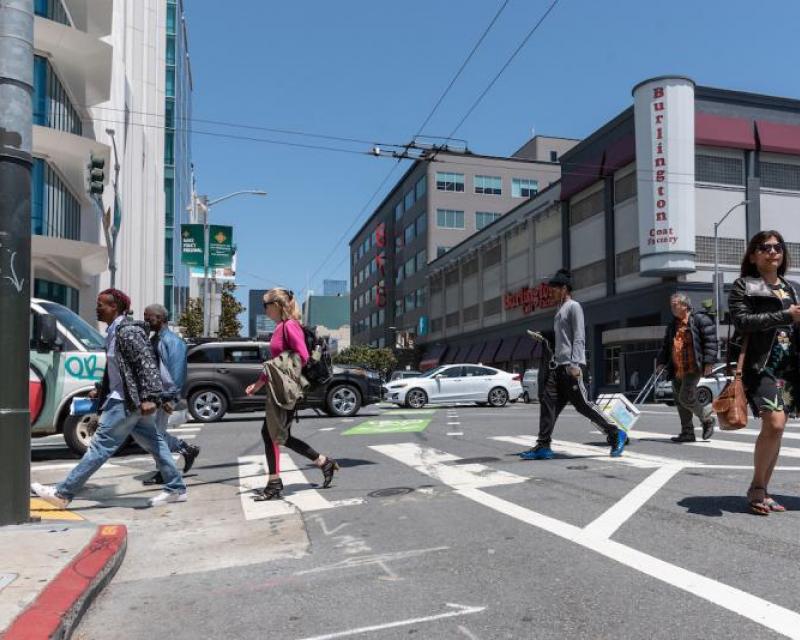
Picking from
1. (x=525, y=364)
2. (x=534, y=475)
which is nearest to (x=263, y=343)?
(x=534, y=475)

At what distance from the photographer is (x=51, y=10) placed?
2327 centimetres

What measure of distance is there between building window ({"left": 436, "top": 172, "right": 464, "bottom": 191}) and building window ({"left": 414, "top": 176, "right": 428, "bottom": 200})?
1.59m

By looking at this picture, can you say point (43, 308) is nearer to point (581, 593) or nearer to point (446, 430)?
point (446, 430)

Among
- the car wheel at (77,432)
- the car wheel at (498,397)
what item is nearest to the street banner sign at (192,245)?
the car wheel at (498,397)

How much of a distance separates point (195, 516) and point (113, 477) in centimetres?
239

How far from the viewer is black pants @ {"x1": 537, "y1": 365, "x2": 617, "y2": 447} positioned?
7410 mm

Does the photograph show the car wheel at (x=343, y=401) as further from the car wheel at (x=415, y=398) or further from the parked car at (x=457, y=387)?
the car wheel at (x=415, y=398)

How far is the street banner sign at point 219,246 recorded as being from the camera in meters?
36.2

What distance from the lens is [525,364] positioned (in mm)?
50125

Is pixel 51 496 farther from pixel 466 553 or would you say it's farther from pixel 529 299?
pixel 529 299

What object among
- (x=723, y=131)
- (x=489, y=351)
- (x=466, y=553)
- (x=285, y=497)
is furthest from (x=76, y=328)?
(x=489, y=351)

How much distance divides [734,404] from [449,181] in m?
67.0

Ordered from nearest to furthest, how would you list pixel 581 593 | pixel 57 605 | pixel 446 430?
pixel 57 605 → pixel 581 593 → pixel 446 430

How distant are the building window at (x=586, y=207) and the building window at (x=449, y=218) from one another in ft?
91.4
